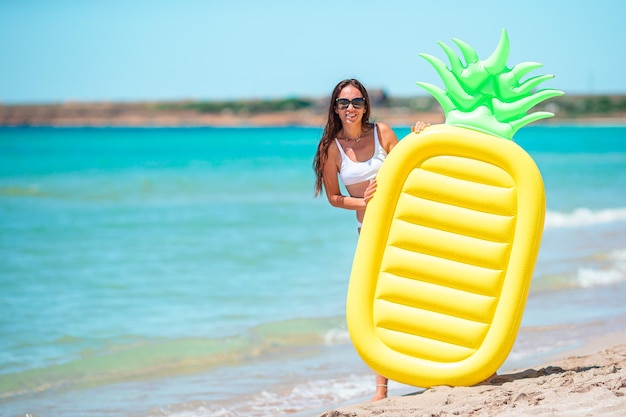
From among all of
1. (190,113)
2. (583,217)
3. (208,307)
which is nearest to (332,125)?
(208,307)

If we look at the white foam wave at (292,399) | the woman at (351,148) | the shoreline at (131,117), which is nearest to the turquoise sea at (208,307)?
the white foam wave at (292,399)

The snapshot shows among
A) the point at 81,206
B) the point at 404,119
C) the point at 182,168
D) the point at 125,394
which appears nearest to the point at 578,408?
the point at 125,394

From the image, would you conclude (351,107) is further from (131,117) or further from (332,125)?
(131,117)

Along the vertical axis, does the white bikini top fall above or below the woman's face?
below

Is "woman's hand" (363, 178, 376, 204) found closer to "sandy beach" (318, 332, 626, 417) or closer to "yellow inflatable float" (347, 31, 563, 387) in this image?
"yellow inflatable float" (347, 31, 563, 387)

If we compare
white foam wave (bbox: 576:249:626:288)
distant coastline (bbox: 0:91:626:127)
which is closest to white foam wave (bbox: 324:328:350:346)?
white foam wave (bbox: 576:249:626:288)

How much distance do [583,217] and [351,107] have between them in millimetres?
10341

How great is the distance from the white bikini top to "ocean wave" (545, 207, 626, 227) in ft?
29.6

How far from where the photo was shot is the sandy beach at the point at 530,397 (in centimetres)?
318

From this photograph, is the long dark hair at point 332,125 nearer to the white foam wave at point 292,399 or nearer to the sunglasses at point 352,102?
the sunglasses at point 352,102

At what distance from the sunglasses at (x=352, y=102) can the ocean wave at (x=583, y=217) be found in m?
9.12

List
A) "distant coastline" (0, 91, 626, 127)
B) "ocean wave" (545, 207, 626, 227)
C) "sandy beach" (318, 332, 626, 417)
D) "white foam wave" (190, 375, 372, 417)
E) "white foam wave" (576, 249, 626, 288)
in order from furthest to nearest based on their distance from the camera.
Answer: "distant coastline" (0, 91, 626, 127), "ocean wave" (545, 207, 626, 227), "white foam wave" (576, 249, 626, 288), "white foam wave" (190, 375, 372, 417), "sandy beach" (318, 332, 626, 417)

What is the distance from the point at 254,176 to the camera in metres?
24.2

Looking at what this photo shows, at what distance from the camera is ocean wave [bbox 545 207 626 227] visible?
12562 mm
